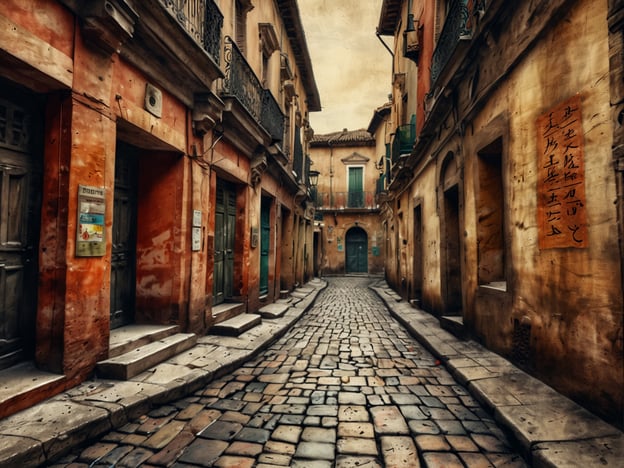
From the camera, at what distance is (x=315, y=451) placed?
262 cm

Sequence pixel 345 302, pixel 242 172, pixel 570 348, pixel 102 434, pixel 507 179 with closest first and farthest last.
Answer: pixel 102 434, pixel 570 348, pixel 507 179, pixel 242 172, pixel 345 302

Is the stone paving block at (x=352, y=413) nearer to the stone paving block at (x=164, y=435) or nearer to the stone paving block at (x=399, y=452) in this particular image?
the stone paving block at (x=399, y=452)

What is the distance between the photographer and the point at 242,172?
24.6 feet

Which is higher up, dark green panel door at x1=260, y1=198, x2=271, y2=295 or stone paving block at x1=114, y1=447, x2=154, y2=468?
dark green panel door at x1=260, y1=198, x2=271, y2=295

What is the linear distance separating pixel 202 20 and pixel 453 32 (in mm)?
4410

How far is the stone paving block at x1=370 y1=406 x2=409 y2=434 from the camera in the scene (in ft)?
9.60

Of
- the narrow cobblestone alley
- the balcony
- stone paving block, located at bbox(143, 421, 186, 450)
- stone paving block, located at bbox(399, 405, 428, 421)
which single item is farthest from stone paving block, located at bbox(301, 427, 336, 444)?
the balcony

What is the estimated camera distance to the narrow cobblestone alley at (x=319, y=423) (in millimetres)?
2521

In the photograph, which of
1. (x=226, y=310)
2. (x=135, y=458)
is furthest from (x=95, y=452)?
(x=226, y=310)

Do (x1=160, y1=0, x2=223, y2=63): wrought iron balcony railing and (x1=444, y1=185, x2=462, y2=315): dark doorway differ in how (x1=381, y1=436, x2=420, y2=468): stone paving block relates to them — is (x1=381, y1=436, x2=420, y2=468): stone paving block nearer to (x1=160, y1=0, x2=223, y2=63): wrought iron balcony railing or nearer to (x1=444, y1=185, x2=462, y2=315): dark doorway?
(x1=444, y1=185, x2=462, y2=315): dark doorway

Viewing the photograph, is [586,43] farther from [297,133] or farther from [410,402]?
[297,133]

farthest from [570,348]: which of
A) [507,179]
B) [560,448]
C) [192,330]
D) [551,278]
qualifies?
[192,330]

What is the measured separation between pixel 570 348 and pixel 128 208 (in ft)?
18.1

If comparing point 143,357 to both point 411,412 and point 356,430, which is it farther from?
point 411,412
